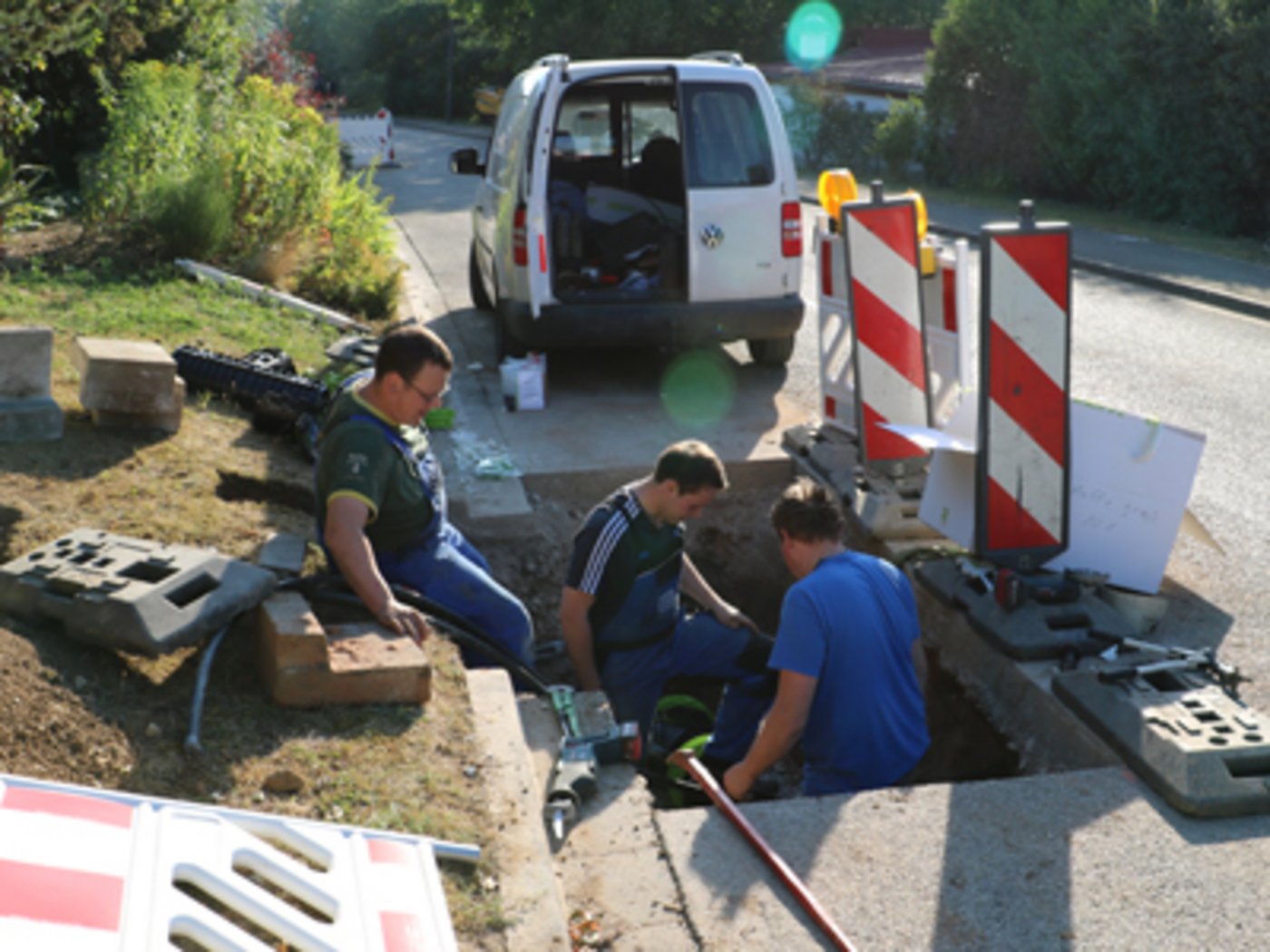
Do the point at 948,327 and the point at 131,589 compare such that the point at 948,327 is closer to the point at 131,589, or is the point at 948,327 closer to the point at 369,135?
the point at 131,589

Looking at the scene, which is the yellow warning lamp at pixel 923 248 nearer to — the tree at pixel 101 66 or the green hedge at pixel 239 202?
the green hedge at pixel 239 202

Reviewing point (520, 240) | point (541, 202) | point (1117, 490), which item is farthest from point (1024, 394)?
point (520, 240)

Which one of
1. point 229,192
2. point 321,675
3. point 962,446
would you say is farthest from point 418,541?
point 229,192

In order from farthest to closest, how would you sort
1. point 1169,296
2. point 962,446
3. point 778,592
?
1. point 1169,296
2. point 778,592
3. point 962,446

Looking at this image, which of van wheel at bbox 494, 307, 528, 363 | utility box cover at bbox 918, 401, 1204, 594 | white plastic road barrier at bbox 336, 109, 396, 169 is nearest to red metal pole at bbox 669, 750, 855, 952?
utility box cover at bbox 918, 401, 1204, 594

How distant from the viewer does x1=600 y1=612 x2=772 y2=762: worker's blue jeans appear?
5.47 metres

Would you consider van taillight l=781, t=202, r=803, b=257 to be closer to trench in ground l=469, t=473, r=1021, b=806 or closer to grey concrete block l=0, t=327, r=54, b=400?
trench in ground l=469, t=473, r=1021, b=806

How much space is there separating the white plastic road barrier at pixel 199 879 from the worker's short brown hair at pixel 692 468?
205 centimetres

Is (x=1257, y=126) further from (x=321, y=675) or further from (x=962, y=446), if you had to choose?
(x=321, y=675)

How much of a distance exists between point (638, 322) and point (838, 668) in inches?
192

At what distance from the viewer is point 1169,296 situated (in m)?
14.3

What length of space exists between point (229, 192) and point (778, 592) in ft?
19.9

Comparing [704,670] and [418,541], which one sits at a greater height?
[418,541]

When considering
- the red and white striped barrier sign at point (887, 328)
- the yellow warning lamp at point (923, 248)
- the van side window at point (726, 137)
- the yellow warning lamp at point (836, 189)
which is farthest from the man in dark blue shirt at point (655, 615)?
the van side window at point (726, 137)
